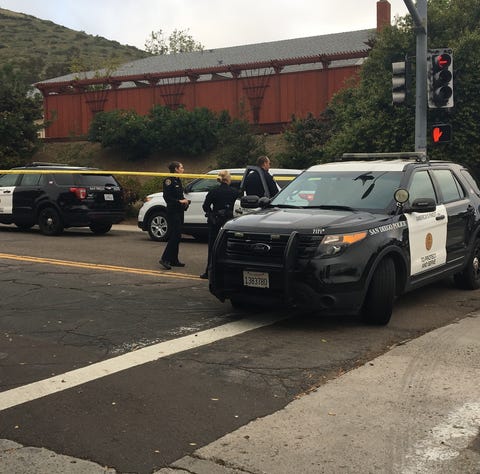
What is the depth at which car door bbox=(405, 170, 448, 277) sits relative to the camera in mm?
7445

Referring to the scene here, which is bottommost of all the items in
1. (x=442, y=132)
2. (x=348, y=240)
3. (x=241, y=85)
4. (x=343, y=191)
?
(x=348, y=240)

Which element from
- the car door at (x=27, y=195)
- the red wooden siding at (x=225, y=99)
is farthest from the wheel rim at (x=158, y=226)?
the red wooden siding at (x=225, y=99)

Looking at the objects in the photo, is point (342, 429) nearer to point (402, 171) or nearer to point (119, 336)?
point (119, 336)

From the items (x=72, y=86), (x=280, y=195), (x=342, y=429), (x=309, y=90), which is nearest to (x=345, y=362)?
(x=342, y=429)

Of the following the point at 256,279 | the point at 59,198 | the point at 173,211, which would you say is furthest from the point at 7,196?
the point at 256,279

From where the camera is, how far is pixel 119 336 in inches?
256

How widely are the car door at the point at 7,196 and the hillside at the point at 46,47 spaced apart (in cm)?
5557

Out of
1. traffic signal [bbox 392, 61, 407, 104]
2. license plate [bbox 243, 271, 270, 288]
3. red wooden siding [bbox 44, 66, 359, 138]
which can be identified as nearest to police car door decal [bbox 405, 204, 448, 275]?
license plate [bbox 243, 271, 270, 288]

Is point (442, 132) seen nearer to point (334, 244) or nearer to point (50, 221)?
point (334, 244)

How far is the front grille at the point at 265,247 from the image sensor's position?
6.51 metres

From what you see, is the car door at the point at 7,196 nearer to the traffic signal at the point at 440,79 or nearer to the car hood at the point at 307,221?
the traffic signal at the point at 440,79

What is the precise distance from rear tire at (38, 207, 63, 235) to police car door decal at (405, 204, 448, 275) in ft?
32.3

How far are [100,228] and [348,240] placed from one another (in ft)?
35.8

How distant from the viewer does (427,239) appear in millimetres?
7734
